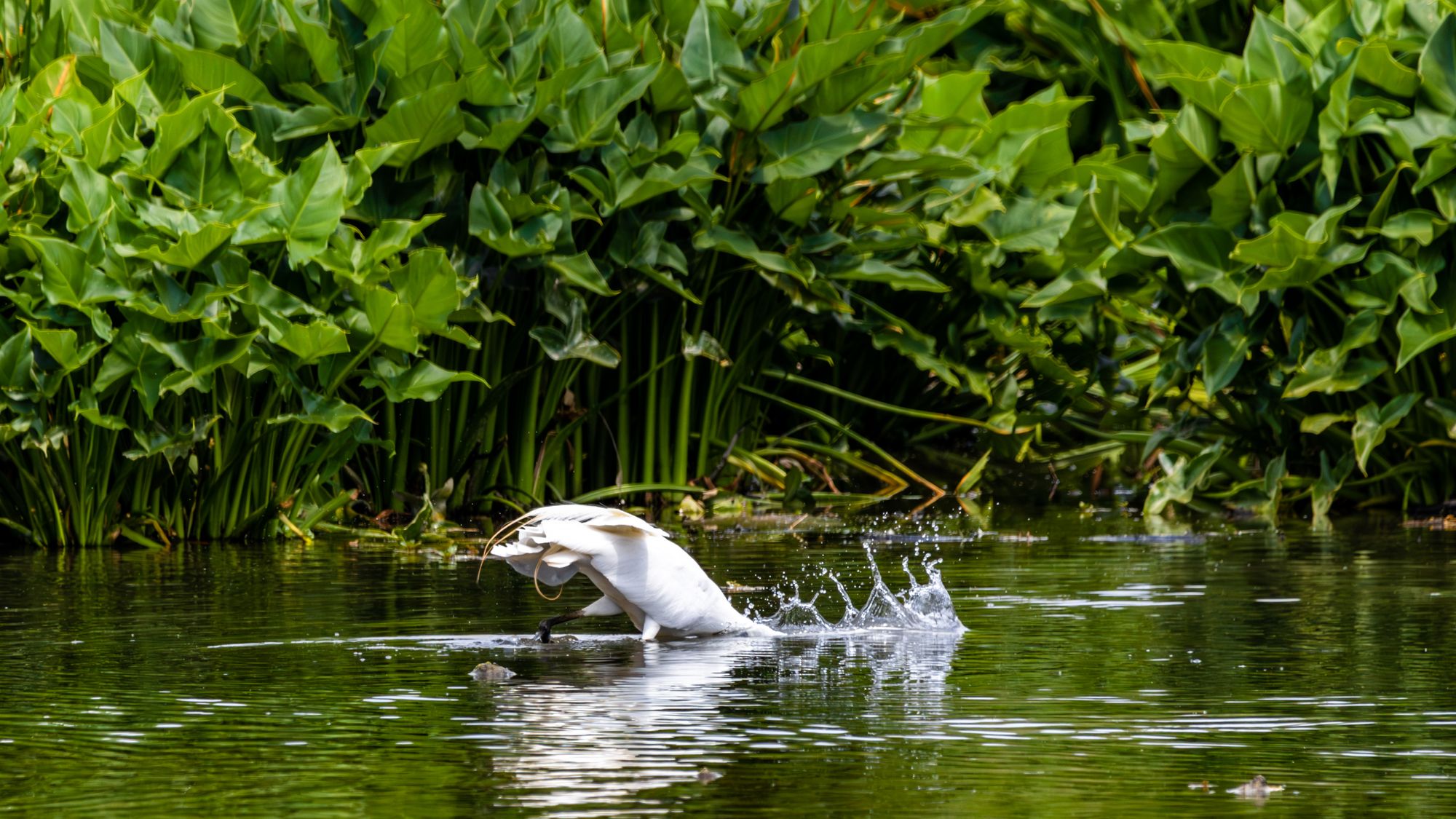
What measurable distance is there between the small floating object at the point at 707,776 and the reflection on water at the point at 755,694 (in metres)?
0.01

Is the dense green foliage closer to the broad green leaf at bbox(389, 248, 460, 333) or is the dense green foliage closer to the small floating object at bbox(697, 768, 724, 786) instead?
the broad green leaf at bbox(389, 248, 460, 333)

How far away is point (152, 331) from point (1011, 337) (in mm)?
5227

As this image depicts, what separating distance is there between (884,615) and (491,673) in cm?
162

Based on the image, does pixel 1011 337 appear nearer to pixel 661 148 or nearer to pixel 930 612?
pixel 661 148

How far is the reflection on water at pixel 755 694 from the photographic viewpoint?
373cm

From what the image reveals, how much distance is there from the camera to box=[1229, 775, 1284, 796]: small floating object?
144 inches

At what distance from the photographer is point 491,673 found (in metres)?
5.11

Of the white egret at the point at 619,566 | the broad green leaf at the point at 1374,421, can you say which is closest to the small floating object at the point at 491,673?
the white egret at the point at 619,566

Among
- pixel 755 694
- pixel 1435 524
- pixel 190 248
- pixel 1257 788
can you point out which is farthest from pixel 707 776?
pixel 1435 524

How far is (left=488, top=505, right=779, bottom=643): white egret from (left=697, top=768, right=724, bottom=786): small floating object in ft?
5.22

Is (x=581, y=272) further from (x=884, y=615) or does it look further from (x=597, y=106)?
(x=884, y=615)

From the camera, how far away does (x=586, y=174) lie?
31.3 feet

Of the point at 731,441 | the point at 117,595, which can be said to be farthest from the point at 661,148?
the point at 117,595

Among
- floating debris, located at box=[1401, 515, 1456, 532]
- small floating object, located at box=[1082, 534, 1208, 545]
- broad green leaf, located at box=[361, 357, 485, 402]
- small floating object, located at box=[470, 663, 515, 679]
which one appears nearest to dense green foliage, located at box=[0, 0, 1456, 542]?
broad green leaf, located at box=[361, 357, 485, 402]
